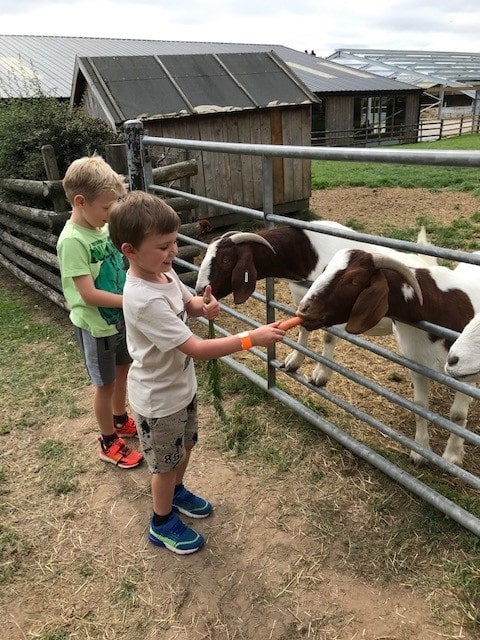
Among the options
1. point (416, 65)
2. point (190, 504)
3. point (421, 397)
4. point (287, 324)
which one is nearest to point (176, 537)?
point (190, 504)

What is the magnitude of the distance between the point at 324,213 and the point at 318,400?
259 inches

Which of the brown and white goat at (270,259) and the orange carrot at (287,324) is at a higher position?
the orange carrot at (287,324)

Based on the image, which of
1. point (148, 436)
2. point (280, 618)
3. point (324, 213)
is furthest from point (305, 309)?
point (324, 213)

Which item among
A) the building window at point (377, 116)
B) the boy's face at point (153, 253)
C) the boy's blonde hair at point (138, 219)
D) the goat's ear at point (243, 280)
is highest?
the boy's blonde hair at point (138, 219)

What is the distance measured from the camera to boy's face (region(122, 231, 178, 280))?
1.88 meters

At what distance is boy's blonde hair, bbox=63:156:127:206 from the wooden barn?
4.84 meters

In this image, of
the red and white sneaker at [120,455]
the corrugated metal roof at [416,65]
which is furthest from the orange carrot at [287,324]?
the corrugated metal roof at [416,65]

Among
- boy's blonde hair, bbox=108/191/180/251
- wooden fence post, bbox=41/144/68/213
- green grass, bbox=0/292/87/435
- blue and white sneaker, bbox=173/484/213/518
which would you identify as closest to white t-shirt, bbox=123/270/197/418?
boy's blonde hair, bbox=108/191/180/251

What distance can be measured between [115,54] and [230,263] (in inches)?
841

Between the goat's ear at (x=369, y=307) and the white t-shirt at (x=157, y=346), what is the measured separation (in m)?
0.73

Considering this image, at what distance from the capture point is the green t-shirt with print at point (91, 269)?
8.46ft

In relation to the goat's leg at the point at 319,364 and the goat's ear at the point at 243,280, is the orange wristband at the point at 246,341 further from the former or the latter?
the goat's leg at the point at 319,364

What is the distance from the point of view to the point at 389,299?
7.92 ft

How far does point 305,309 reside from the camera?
7.84 ft
